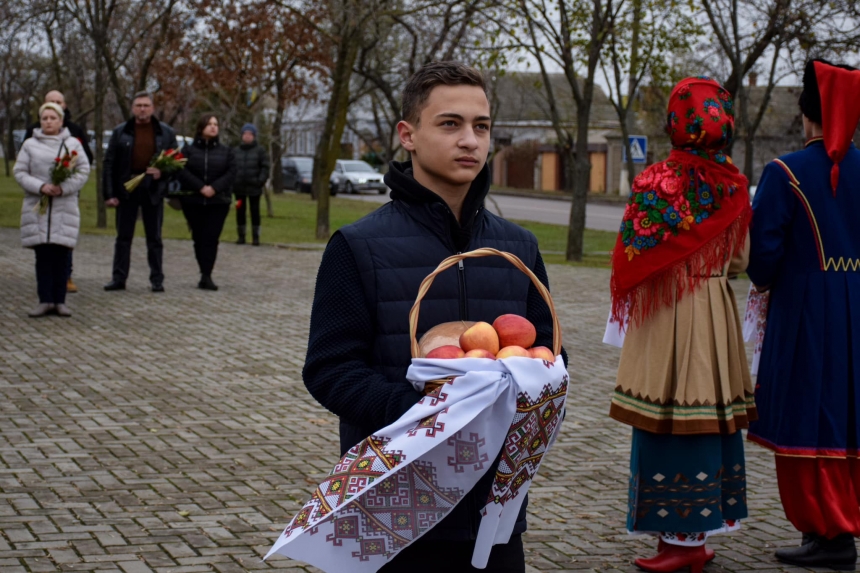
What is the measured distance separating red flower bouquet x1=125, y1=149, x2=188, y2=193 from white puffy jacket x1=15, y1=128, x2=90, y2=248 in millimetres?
1690

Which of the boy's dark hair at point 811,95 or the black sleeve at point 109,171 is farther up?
the boy's dark hair at point 811,95

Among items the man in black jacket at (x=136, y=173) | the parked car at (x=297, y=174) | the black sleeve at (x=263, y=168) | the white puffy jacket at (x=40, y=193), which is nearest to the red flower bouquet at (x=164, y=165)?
the man in black jacket at (x=136, y=173)

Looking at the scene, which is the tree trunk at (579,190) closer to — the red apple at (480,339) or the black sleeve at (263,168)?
the black sleeve at (263,168)

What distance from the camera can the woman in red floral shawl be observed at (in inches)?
191

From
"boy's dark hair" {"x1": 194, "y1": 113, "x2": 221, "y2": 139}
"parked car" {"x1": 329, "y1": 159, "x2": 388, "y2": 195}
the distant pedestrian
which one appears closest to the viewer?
the distant pedestrian

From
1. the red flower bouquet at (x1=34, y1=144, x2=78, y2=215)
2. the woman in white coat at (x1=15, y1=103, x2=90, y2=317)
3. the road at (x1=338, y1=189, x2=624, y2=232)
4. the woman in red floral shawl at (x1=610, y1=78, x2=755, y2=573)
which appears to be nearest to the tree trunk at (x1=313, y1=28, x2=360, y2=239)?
the road at (x1=338, y1=189, x2=624, y2=232)

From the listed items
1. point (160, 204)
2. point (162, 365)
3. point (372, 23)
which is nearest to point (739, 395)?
point (162, 365)

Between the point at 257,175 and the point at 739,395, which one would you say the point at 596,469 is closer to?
the point at 739,395

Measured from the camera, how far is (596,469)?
6.65 m

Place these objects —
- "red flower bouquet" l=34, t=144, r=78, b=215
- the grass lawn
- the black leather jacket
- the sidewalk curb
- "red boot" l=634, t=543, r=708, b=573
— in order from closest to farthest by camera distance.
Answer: "red boot" l=634, t=543, r=708, b=573 < "red flower bouquet" l=34, t=144, r=78, b=215 < the black leather jacket < the grass lawn < the sidewalk curb

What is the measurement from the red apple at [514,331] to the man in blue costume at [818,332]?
2.73 m

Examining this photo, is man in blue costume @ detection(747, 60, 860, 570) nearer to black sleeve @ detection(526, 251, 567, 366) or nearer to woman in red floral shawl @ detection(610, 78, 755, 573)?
woman in red floral shawl @ detection(610, 78, 755, 573)

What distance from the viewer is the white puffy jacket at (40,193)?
10.9 metres

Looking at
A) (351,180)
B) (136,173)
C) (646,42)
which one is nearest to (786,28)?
(646,42)
